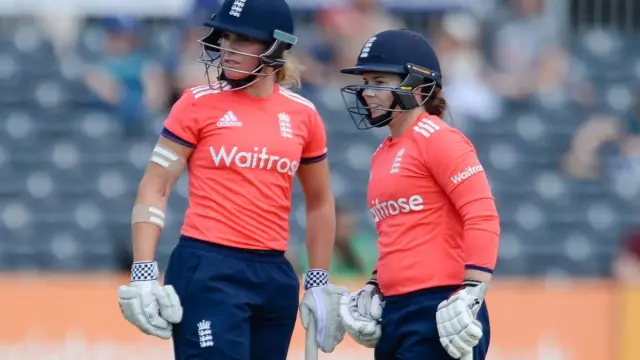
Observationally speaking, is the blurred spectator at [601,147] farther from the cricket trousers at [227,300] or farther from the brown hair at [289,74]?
the cricket trousers at [227,300]

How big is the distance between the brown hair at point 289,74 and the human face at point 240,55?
22 cm

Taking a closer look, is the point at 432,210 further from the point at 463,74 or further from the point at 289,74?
the point at 463,74

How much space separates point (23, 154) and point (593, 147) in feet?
16.7

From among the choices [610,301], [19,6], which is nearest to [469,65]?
[610,301]

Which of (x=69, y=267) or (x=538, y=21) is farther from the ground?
(x=538, y=21)

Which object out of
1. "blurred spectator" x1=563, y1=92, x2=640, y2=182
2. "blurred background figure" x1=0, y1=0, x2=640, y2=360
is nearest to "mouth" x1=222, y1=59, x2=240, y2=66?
"blurred background figure" x1=0, y1=0, x2=640, y2=360

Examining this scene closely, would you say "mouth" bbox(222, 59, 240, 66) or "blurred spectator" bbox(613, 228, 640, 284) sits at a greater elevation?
"mouth" bbox(222, 59, 240, 66)

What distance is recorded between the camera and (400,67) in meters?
5.72

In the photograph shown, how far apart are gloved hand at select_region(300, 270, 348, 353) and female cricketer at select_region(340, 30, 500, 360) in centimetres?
18

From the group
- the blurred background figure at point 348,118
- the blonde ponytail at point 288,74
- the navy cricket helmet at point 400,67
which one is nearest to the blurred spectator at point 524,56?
the blurred background figure at point 348,118

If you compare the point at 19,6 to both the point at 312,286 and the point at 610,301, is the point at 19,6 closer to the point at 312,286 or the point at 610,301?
the point at 610,301

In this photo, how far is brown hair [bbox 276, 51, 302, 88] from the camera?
6073mm

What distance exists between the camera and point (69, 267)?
37.2 ft

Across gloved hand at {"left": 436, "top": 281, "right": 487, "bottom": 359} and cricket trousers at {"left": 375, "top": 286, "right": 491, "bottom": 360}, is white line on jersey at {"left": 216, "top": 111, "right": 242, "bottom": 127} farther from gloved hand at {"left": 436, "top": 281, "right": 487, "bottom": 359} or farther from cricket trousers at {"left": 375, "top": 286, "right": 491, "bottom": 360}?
gloved hand at {"left": 436, "top": 281, "right": 487, "bottom": 359}
